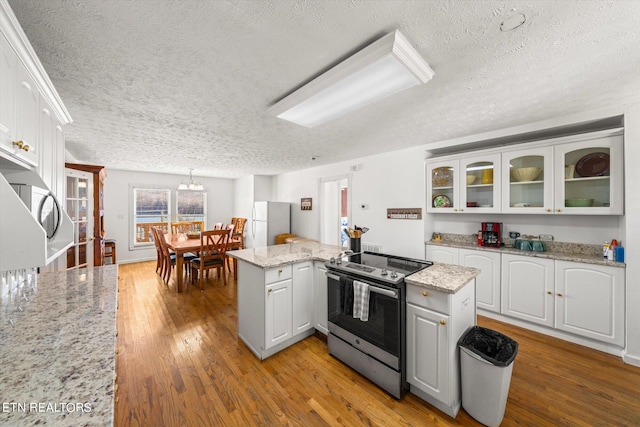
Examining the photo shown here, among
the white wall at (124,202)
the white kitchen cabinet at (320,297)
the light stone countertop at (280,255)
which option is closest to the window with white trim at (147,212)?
the white wall at (124,202)

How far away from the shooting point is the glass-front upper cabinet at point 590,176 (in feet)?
7.40

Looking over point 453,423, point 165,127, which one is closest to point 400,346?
point 453,423

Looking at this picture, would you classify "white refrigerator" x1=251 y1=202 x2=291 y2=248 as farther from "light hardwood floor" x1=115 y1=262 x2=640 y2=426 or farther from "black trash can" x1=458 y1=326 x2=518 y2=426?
"black trash can" x1=458 y1=326 x2=518 y2=426

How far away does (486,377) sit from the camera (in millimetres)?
1513

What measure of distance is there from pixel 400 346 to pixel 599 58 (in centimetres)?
226

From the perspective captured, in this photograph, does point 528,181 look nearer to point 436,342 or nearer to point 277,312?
point 436,342

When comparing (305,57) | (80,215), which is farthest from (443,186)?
(80,215)

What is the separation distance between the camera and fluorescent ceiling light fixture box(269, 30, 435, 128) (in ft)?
4.36

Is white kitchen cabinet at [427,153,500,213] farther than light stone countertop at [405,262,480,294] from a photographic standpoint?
Yes

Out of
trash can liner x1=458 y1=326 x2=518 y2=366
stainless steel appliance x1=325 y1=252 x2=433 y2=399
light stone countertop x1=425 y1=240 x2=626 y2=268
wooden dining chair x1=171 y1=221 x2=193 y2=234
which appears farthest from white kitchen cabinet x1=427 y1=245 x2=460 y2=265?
wooden dining chair x1=171 y1=221 x2=193 y2=234

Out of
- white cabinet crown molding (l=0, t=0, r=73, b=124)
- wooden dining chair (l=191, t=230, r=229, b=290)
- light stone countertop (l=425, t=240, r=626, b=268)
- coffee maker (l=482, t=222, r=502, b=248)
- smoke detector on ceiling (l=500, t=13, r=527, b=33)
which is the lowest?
wooden dining chair (l=191, t=230, r=229, b=290)

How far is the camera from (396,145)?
3.54 m

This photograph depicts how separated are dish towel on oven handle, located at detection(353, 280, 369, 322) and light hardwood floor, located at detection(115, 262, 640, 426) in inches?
21.0

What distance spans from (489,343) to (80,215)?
478 centimetres
